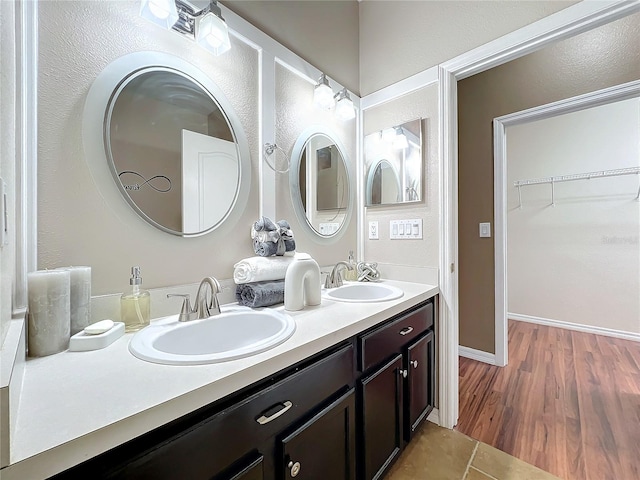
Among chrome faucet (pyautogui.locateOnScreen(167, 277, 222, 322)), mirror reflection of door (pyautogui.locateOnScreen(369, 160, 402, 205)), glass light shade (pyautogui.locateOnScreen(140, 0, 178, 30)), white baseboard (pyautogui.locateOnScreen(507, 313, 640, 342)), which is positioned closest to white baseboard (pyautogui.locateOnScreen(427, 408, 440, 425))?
mirror reflection of door (pyautogui.locateOnScreen(369, 160, 402, 205))

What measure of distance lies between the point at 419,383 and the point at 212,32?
1.82 m

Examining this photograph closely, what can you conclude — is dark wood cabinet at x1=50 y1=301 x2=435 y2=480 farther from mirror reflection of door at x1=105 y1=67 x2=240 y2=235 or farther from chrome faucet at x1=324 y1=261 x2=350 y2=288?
mirror reflection of door at x1=105 y1=67 x2=240 y2=235

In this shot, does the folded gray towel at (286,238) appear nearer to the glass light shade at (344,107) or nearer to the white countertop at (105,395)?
the white countertop at (105,395)

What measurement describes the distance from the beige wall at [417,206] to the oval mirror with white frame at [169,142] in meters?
0.96

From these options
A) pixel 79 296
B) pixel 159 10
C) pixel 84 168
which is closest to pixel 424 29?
pixel 159 10

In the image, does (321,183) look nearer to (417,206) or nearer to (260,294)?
(417,206)

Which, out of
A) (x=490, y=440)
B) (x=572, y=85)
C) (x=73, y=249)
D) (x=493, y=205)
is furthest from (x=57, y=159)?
(x=572, y=85)

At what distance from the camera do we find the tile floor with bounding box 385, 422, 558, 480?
1.22m

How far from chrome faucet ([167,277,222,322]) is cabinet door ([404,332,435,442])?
0.89 m

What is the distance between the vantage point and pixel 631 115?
8.71 feet

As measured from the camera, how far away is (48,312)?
0.69 meters

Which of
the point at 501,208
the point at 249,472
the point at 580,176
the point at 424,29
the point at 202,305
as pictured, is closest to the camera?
the point at 249,472

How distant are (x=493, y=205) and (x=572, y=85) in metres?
0.97

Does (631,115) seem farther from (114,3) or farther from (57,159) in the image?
(57,159)
